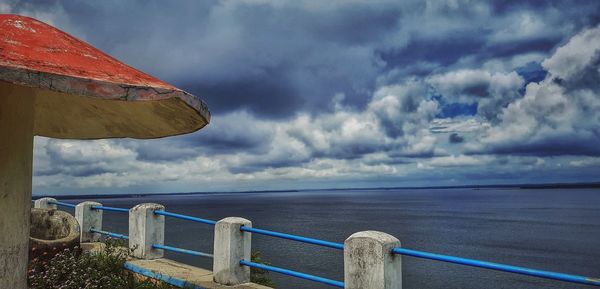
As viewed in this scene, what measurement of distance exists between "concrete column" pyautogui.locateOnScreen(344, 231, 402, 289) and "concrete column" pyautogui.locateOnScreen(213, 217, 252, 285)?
6.67 feet

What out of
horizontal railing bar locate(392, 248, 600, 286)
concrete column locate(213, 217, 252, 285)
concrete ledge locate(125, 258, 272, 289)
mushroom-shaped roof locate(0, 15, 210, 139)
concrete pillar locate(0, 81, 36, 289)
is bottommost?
concrete ledge locate(125, 258, 272, 289)

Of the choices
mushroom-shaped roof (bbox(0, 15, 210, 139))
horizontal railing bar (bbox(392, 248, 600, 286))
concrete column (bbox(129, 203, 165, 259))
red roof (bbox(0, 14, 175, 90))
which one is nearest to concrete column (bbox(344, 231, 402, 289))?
horizontal railing bar (bbox(392, 248, 600, 286))

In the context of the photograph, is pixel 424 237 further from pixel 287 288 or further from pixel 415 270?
pixel 287 288

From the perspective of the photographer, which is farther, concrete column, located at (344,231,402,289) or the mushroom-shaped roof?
concrete column, located at (344,231,402,289)

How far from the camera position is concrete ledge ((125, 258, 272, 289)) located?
648 cm

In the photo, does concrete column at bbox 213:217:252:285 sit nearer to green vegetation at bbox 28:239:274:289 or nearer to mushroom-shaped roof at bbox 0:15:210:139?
green vegetation at bbox 28:239:274:289

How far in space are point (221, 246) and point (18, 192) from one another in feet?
13.0

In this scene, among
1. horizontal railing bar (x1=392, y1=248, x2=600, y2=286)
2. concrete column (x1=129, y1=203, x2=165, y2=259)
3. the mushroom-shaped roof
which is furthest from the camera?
concrete column (x1=129, y1=203, x2=165, y2=259)

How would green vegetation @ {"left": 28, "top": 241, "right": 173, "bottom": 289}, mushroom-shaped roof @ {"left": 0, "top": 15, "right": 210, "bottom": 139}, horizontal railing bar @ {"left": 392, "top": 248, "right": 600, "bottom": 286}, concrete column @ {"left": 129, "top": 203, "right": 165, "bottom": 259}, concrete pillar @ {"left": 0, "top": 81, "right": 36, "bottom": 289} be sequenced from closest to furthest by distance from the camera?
1. mushroom-shaped roof @ {"left": 0, "top": 15, "right": 210, "bottom": 139}
2. concrete pillar @ {"left": 0, "top": 81, "right": 36, "bottom": 289}
3. horizontal railing bar @ {"left": 392, "top": 248, "right": 600, "bottom": 286}
4. green vegetation @ {"left": 28, "top": 241, "right": 173, "bottom": 289}
5. concrete column @ {"left": 129, "top": 203, "right": 165, "bottom": 259}

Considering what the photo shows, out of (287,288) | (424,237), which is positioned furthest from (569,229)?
(287,288)

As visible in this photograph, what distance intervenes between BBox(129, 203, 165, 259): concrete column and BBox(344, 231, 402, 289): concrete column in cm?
439

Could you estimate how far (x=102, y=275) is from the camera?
677 centimetres

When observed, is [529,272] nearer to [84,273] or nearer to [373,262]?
[373,262]

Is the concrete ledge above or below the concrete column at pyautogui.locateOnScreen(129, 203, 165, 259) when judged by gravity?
below
